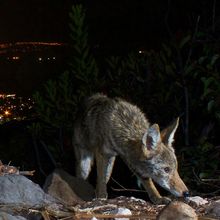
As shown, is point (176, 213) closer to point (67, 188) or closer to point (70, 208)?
point (70, 208)

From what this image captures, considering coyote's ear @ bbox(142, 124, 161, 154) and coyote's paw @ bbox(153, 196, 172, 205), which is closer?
coyote's paw @ bbox(153, 196, 172, 205)

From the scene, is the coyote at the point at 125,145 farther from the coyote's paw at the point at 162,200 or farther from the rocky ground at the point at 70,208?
the rocky ground at the point at 70,208

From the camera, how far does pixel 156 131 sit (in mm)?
Answer: 7113

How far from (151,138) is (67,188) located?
44.6 inches

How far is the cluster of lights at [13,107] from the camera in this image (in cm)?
1302

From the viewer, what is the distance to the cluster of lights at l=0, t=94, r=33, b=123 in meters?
13.0

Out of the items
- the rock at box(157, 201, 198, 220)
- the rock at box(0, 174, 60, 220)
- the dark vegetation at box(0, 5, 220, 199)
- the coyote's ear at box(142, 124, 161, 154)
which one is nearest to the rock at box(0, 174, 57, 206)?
the rock at box(0, 174, 60, 220)

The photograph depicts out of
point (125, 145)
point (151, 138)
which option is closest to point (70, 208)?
point (151, 138)

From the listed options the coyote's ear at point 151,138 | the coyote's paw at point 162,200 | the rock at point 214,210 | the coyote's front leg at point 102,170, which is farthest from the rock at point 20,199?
the coyote's front leg at point 102,170

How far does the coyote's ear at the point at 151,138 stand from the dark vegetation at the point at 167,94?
1.09m

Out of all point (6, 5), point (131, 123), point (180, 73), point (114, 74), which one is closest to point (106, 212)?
point (131, 123)

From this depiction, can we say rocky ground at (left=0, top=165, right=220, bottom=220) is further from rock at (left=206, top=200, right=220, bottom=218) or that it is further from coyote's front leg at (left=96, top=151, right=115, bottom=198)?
coyote's front leg at (left=96, top=151, right=115, bottom=198)

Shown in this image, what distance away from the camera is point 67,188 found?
7309mm

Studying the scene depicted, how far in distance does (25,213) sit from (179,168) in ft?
12.7
